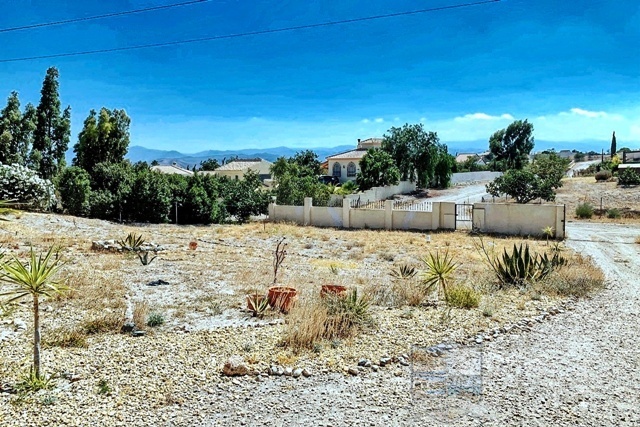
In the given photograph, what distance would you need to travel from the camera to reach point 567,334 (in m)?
7.94

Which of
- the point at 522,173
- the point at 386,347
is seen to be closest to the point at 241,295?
the point at 386,347

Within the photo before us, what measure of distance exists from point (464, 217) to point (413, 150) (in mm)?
21224

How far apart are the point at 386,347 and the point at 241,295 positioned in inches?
170

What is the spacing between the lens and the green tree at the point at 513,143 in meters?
85.0

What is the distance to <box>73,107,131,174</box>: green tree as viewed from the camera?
3691 cm

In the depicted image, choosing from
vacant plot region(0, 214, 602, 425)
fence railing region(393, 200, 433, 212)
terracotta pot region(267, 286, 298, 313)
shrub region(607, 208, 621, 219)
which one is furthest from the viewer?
fence railing region(393, 200, 433, 212)

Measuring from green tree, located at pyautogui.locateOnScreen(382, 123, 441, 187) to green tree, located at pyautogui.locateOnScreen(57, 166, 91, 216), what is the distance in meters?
28.8

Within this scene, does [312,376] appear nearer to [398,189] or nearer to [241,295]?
[241,295]

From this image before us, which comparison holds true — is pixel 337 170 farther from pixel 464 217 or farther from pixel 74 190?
pixel 74 190

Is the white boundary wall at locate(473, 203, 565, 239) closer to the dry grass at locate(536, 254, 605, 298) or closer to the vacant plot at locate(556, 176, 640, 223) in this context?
the vacant plot at locate(556, 176, 640, 223)

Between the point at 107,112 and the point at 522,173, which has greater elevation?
the point at 107,112

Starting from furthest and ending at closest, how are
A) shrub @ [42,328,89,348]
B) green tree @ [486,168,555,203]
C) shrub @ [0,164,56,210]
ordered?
green tree @ [486,168,555,203]
shrub @ [0,164,56,210]
shrub @ [42,328,89,348]

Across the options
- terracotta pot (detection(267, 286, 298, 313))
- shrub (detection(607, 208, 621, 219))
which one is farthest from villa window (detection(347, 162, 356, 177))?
terracotta pot (detection(267, 286, 298, 313))

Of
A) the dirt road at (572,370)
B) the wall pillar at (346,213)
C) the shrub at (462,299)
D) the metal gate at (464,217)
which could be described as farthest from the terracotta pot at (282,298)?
the wall pillar at (346,213)
